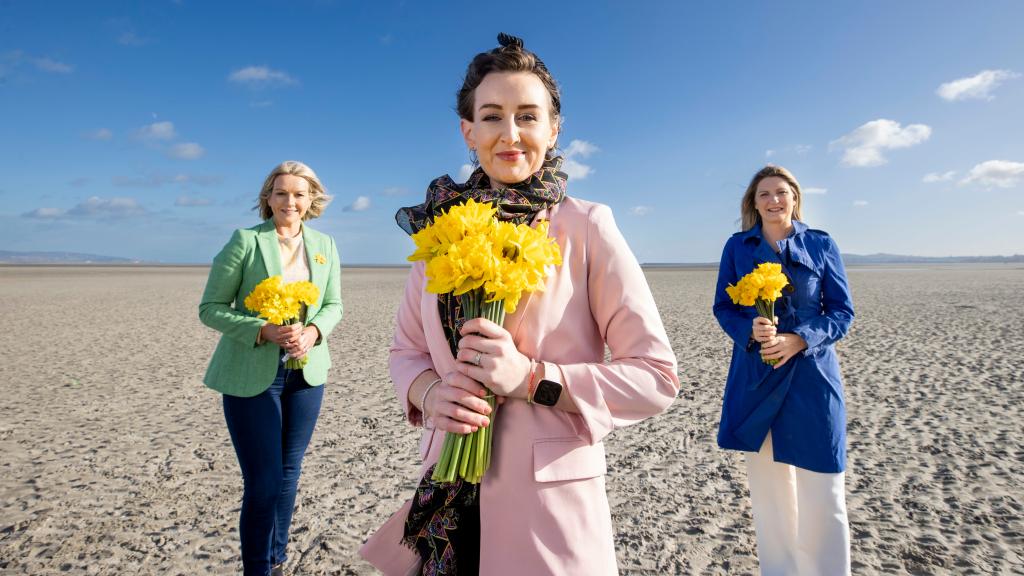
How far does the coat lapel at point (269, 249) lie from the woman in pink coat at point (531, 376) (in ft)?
7.33

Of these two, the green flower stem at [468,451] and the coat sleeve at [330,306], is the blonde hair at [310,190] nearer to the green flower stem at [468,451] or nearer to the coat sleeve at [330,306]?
the coat sleeve at [330,306]

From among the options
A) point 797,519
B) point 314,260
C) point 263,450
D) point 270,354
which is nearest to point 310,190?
point 314,260

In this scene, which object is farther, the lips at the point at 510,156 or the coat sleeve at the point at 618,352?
the lips at the point at 510,156

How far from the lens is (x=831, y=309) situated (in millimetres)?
3686

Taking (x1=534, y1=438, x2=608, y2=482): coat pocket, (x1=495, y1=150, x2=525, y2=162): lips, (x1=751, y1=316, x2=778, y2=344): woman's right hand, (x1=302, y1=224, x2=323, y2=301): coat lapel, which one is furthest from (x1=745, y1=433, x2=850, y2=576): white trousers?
(x1=302, y1=224, x2=323, y2=301): coat lapel

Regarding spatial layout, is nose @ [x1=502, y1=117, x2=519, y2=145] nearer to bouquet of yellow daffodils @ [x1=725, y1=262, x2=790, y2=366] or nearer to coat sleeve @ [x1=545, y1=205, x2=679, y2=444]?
coat sleeve @ [x1=545, y1=205, x2=679, y2=444]

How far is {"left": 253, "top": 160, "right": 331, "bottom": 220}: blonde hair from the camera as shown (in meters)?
3.77

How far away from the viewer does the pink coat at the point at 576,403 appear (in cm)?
150

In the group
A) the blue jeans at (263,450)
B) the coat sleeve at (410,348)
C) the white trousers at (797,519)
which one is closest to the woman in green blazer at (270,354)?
the blue jeans at (263,450)

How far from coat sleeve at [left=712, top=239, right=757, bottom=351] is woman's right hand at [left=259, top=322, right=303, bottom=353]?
2930 mm

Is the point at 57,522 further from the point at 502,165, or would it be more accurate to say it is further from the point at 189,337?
the point at 189,337

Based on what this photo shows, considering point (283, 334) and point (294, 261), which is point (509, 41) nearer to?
point (283, 334)

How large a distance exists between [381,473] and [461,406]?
533 centimetres

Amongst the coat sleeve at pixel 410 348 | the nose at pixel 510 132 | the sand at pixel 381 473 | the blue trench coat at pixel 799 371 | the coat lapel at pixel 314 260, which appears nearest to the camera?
the nose at pixel 510 132
